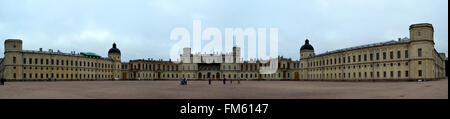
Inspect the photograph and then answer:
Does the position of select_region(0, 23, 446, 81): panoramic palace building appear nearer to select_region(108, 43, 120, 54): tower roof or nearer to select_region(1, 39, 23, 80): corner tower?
select_region(1, 39, 23, 80): corner tower

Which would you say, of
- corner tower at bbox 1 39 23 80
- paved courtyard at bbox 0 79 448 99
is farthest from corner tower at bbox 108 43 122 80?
paved courtyard at bbox 0 79 448 99

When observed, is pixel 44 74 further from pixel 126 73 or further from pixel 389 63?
pixel 389 63

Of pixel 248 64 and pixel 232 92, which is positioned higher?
pixel 248 64

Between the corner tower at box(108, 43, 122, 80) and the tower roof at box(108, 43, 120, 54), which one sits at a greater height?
the tower roof at box(108, 43, 120, 54)

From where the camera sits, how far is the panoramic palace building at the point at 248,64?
1809 inches

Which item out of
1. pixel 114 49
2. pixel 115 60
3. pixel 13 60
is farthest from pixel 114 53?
pixel 13 60

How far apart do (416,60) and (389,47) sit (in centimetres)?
615

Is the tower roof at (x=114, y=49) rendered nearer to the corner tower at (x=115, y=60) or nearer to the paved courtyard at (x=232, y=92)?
the corner tower at (x=115, y=60)

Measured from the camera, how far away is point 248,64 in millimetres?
95125

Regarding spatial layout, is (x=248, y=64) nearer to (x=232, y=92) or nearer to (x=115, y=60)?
(x=115, y=60)

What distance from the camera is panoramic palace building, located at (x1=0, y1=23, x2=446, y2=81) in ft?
151

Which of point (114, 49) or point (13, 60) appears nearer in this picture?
point (13, 60)

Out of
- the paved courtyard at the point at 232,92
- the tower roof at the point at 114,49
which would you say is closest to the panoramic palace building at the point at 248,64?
the tower roof at the point at 114,49

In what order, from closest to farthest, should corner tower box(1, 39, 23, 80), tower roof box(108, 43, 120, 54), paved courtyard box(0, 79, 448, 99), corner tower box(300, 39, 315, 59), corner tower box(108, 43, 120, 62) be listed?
paved courtyard box(0, 79, 448, 99) → corner tower box(1, 39, 23, 80) → corner tower box(300, 39, 315, 59) → corner tower box(108, 43, 120, 62) → tower roof box(108, 43, 120, 54)
